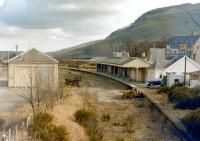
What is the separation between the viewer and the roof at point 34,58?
37344 millimetres

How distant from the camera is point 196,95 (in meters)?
28.3

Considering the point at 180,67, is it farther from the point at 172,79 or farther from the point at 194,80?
the point at 194,80

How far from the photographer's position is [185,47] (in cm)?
8212

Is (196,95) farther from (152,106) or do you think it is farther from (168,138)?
(168,138)

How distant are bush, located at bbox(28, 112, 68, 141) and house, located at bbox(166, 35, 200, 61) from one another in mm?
58417

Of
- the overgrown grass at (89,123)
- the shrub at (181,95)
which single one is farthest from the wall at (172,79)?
the overgrown grass at (89,123)

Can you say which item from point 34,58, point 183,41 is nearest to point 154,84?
point 34,58

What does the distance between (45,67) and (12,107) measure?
14.3m

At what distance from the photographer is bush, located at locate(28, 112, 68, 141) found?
564 inches

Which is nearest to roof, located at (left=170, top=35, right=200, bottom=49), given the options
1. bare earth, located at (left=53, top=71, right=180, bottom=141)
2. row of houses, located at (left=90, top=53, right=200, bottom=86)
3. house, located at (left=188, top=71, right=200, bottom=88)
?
row of houses, located at (left=90, top=53, right=200, bottom=86)

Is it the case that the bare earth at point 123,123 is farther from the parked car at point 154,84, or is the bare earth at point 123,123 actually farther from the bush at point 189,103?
the parked car at point 154,84

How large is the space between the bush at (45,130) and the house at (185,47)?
192 ft

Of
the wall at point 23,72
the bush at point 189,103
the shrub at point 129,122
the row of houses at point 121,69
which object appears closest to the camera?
the shrub at point 129,122

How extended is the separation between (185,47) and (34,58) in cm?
5050
